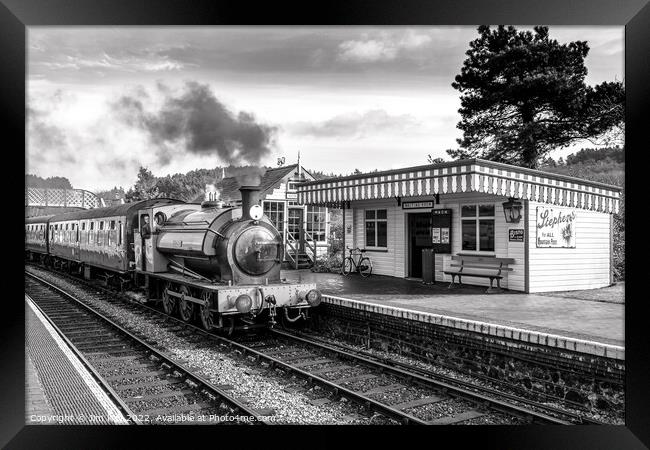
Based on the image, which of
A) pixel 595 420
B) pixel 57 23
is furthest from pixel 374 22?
pixel 595 420

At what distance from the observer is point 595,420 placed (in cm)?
494

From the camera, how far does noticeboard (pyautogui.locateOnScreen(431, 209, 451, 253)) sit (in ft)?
36.3

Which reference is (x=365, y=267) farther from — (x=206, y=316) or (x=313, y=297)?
(x=206, y=316)

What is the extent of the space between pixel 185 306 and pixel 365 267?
584 cm

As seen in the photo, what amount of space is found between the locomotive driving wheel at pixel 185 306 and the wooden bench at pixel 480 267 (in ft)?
17.5

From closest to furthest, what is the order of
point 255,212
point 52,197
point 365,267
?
point 255,212 → point 52,197 → point 365,267

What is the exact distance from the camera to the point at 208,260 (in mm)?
8523

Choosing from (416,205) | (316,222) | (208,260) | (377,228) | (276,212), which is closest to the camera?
(208,260)

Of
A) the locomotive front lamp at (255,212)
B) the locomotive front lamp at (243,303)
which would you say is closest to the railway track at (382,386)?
the locomotive front lamp at (243,303)

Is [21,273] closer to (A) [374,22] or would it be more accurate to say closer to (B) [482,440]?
(A) [374,22]

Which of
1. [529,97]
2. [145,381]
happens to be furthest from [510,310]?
[529,97]

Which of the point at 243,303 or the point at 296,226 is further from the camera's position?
the point at 296,226

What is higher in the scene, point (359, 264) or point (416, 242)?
point (416, 242)

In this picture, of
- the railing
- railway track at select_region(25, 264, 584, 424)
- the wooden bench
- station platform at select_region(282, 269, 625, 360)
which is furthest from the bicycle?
the railing
